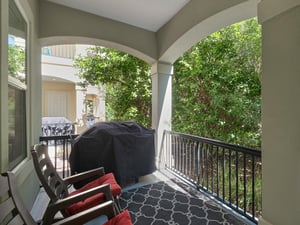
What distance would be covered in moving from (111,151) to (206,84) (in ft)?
12.5

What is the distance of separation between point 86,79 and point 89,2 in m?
3.24

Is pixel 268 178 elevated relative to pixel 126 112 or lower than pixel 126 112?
lower

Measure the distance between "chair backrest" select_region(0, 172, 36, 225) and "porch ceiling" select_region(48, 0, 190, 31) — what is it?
2.91 meters

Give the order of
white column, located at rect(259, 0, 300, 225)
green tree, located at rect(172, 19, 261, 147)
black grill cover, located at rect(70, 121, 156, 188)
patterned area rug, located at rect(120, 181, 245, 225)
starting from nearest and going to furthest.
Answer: white column, located at rect(259, 0, 300, 225) < patterned area rug, located at rect(120, 181, 245, 225) < black grill cover, located at rect(70, 121, 156, 188) < green tree, located at rect(172, 19, 261, 147)

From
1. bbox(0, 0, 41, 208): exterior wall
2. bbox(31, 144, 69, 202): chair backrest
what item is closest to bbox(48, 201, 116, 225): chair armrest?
bbox(31, 144, 69, 202): chair backrest

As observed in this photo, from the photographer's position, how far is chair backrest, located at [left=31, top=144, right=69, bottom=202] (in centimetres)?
166

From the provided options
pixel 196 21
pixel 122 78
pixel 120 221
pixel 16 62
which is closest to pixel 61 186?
pixel 120 221

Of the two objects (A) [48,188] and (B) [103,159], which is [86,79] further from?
(A) [48,188]

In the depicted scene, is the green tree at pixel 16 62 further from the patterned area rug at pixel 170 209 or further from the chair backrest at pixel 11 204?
the patterned area rug at pixel 170 209

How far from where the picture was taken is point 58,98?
32.4ft

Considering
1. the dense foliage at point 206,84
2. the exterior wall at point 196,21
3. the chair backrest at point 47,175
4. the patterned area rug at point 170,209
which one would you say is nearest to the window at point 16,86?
the chair backrest at point 47,175

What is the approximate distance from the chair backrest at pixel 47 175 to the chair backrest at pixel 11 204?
521 millimetres

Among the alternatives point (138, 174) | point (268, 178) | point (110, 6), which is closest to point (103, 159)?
point (138, 174)

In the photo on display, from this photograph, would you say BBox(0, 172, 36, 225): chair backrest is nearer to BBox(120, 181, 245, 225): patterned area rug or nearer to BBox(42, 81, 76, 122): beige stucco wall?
BBox(120, 181, 245, 225): patterned area rug
